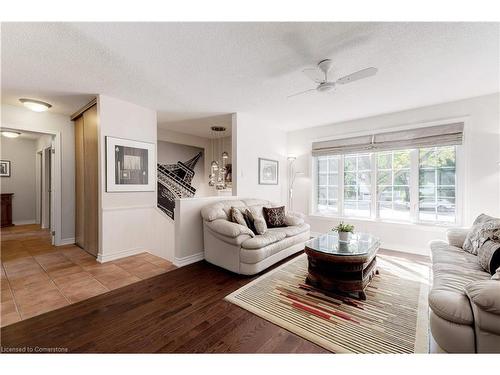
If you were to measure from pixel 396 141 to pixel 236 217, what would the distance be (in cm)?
344

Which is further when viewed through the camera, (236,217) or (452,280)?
(236,217)

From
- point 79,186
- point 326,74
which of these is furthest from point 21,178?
point 326,74

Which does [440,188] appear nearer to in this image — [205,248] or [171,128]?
[205,248]

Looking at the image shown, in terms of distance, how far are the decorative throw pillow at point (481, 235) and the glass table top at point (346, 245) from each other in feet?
3.16

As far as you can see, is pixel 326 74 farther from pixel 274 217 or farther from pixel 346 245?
pixel 274 217

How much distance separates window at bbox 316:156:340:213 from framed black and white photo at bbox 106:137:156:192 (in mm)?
3799

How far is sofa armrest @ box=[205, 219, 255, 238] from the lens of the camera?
294 cm

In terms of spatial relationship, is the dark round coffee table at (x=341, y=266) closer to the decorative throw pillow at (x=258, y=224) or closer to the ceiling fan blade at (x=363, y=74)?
the decorative throw pillow at (x=258, y=224)

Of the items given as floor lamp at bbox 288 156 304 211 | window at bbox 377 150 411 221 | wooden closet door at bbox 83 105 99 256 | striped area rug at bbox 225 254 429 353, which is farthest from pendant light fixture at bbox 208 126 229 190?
window at bbox 377 150 411 221

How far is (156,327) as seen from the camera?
1844 millimetres

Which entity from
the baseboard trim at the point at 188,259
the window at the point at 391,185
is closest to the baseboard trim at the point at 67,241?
the baseboard trim at the point at 188,259

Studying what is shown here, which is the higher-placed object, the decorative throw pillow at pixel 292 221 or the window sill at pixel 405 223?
the decorative throw pillow at pixel 292 221

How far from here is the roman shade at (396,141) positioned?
3.59 m

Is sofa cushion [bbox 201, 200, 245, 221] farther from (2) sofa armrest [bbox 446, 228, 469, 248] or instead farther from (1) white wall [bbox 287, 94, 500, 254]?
(2) sofa armrest [bbox 446, 228, 469, 248]
